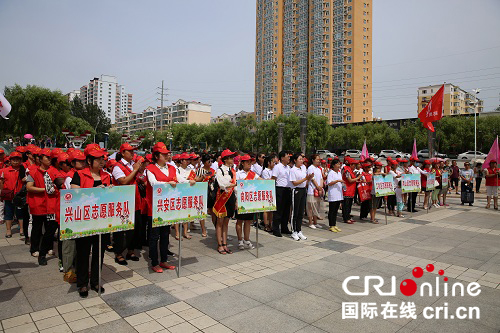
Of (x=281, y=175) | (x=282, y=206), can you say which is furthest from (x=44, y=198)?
(x=282, y=206)

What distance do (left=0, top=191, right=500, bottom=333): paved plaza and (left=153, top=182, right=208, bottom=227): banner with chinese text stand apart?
0.90 meters

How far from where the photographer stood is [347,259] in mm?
6266

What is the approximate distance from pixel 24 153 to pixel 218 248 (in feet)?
16.5

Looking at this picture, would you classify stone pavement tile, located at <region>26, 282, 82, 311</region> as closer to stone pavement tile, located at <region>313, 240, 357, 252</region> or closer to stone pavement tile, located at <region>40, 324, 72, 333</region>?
stone pavement tile, located at <region>40, 324, 72, 333</region>

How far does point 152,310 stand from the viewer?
405 centimetres

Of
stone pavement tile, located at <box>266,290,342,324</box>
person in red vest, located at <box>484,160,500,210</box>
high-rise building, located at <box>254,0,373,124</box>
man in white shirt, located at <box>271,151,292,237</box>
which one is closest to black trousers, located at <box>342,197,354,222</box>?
man in white shirt, located at <box>271,151,292,237</box>

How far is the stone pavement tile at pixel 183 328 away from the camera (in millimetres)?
3578

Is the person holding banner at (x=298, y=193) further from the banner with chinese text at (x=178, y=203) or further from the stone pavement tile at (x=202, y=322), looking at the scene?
the stone pavement tile at (x=202, y=322)

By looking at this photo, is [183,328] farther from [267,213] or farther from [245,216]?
[267,213]

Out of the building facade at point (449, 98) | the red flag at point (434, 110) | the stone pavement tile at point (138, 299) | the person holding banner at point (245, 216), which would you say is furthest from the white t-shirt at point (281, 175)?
the building facade at point (449, 98)

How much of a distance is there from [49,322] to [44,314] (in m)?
0.24

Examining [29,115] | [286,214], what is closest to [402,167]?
[286,214]

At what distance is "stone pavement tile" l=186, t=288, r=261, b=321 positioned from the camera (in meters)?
4.02

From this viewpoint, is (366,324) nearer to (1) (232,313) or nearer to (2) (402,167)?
(1) (232,313)
